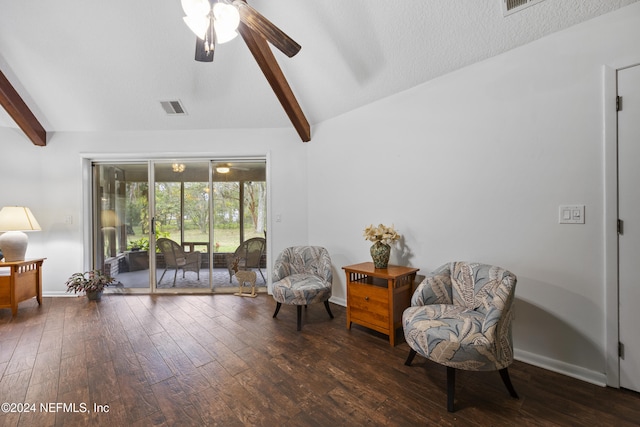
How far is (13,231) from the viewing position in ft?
11.2

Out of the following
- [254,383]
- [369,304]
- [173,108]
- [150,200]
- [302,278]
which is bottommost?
[254,383]

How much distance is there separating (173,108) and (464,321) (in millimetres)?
4105

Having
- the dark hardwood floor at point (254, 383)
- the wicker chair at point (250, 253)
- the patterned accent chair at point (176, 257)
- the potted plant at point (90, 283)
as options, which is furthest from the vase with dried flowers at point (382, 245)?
the potted plant at point (90, 283)

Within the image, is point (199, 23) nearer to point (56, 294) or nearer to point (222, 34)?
point (222, 34)

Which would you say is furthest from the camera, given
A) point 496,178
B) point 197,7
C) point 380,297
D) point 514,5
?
point 380,297

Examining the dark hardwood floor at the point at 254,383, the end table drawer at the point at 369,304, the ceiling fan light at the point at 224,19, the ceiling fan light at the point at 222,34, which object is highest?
the ceiling fan light at the point at 224,19

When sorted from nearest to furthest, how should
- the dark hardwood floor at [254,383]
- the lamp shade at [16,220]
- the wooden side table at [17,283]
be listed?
1. the dark hardwood floor at [254,383]
2. the wooden side table at [17,283]
3. the lamp shade at [16,220]

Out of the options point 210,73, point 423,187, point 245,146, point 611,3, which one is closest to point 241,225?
point 245,146

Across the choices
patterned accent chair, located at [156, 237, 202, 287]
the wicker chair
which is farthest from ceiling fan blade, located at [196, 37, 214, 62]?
patterned accent chair, located at [156, 237, 202, 287]

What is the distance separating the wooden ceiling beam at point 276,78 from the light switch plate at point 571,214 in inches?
114

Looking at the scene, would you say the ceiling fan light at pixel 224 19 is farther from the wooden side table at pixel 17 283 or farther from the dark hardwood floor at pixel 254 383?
the wooden side table at pixel 17 283

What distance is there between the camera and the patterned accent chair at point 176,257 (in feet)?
13.7

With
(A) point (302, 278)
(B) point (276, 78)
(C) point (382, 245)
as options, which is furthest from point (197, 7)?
(A) point (302, 278)

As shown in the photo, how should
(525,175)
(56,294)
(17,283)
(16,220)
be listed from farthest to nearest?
(56,294) < (16,220) < (17,283) < (525,175)
